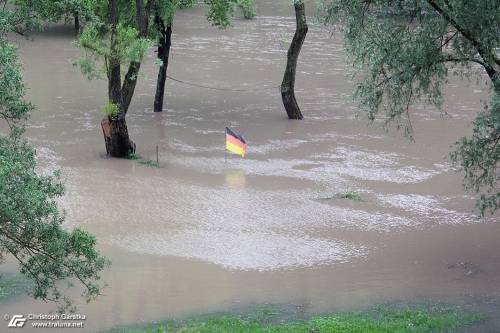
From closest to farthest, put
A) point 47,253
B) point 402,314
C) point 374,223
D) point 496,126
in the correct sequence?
1. point 47,253
2. point 496,126
3. point 402,314
4. point 374,223

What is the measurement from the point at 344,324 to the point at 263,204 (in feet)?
20.5

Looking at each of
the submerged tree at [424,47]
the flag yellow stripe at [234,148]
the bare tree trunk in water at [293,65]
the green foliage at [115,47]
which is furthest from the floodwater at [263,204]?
the green foliage at [115,47]

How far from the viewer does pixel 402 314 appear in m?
11.9

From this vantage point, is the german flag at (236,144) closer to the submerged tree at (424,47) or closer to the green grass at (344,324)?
the submerged tree at (424,47)

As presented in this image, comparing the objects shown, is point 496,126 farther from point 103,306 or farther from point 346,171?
point 346,171

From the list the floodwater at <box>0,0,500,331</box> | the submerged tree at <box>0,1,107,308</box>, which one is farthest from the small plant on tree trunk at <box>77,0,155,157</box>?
the submerged tree at <box>0,1,107,308</box>

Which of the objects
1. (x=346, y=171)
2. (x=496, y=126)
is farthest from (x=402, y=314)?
(x=346, y=171)

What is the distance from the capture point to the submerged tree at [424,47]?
11078 millimetres

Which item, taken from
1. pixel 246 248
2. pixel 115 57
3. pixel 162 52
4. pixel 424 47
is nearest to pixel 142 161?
pixel 115 57

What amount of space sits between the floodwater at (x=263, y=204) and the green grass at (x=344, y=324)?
0.53 m

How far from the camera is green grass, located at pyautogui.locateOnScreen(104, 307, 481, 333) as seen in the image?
11109 mm

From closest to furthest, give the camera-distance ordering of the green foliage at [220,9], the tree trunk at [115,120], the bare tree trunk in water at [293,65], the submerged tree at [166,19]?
the tree trunk at [115,120] → the submerged tree at [166,19] → the bare tree trunk in water at [293,65] → the green foliage at [220,9]

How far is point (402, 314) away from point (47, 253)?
5667mm

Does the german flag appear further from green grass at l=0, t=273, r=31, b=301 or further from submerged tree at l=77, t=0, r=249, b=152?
green grass at l=0, t=273, r=31, b=301
